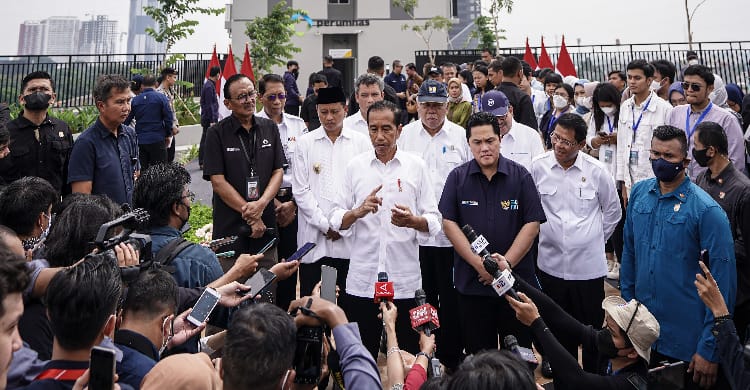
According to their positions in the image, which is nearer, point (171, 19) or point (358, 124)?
point (358, 124)

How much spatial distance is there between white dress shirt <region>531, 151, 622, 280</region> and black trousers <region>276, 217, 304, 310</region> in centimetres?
209

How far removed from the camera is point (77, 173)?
149 inches

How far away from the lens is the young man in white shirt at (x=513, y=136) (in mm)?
4785

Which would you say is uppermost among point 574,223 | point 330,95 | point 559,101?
point 559,101

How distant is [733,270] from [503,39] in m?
21.3

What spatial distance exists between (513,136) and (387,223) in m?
1.86

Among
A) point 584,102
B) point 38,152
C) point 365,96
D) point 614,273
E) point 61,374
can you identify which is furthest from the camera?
point 584,102

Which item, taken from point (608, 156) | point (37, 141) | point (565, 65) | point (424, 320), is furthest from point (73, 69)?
point (424, 320)

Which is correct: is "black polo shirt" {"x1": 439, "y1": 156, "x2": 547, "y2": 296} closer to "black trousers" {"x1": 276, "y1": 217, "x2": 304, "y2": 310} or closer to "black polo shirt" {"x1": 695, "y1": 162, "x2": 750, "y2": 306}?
"black polo shirt" {"x1": 695, "y1": 162, "x2": 750, "y2": 306}

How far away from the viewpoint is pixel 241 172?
3.97 m

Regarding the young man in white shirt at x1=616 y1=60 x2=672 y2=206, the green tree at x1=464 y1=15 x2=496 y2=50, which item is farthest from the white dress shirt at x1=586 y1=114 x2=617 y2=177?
the green tree at x1=464 y1=15 x2=496 y2=50

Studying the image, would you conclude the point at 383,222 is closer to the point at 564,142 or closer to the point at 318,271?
the point at 318,271

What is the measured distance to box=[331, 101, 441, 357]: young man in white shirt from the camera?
137 inches

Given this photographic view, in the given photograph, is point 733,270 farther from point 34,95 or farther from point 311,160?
point 34,95
